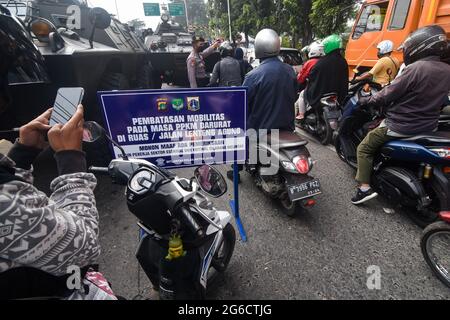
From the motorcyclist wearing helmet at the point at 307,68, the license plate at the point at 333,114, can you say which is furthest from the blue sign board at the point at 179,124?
the motorcyclist wearing helmet at the point at 307,68

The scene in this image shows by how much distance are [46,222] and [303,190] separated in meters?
2.02

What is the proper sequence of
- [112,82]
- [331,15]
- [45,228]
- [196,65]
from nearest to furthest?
[45,228] → [112,82] → [196,65] → [331,15]

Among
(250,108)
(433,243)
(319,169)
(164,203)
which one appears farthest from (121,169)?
(319,169)

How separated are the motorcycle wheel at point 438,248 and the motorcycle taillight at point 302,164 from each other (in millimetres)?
994

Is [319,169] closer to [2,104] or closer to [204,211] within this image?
[204,211]

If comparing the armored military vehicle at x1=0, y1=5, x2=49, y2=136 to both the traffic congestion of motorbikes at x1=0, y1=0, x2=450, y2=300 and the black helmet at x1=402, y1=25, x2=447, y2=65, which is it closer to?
the traffic congestion of motorbikes at x1=0, y1=0, x2=450, y2=300

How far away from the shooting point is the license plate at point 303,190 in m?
2.34

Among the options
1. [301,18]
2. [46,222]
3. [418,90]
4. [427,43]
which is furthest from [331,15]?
[46,222]

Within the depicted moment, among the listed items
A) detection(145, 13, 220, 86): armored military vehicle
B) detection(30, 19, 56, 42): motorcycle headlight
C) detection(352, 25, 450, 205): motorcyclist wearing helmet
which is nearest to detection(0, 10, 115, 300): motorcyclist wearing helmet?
detection(30, 19, 56, 42): motorcycle headlight

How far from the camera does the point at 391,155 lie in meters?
2.50

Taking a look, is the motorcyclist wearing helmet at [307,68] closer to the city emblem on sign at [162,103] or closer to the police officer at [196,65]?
the police officer at [196,65]

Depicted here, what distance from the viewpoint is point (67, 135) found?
1044 mm

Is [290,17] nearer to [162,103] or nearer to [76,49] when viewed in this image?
[76,49]

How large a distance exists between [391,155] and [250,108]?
148 centimetres
